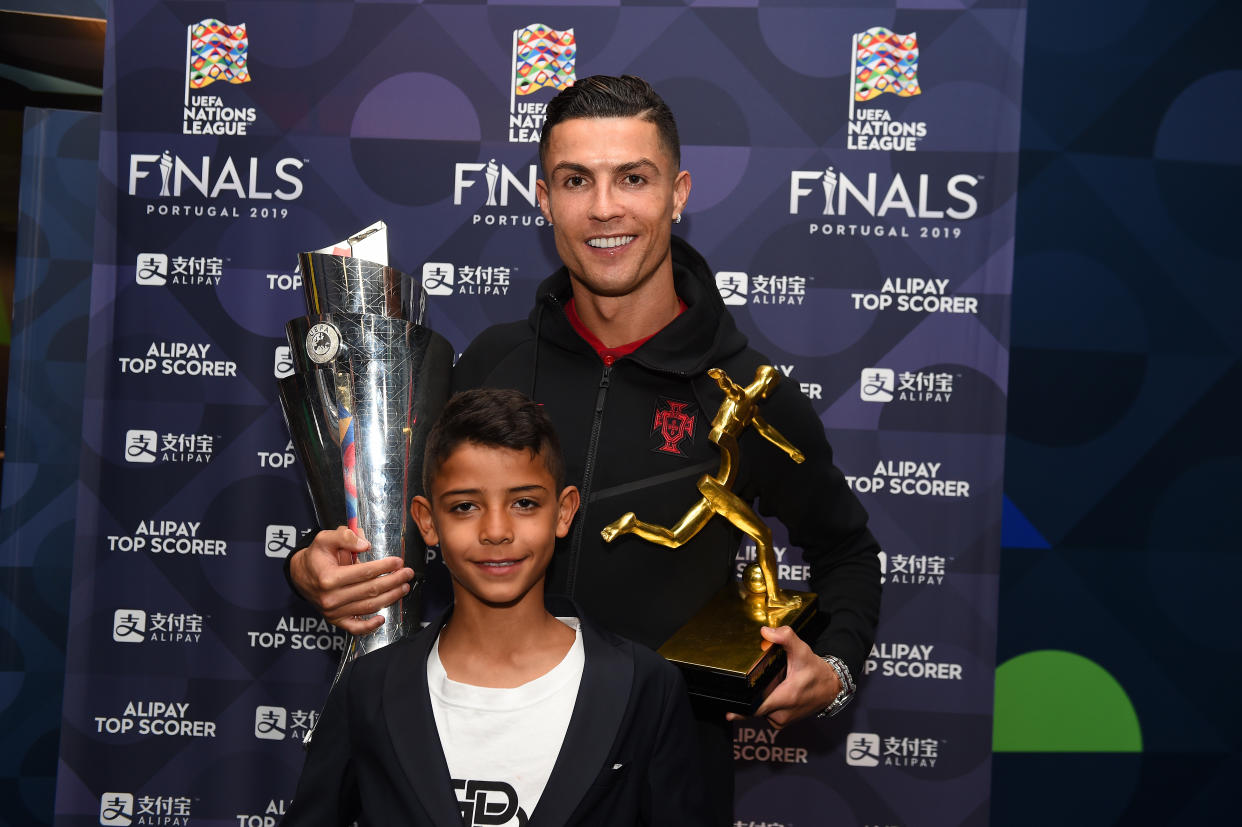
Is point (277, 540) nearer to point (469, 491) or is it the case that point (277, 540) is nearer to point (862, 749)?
point (469, 491)

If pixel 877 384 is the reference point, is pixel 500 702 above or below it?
below

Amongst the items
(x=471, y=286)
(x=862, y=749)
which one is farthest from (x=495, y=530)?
(x=862, y=749)

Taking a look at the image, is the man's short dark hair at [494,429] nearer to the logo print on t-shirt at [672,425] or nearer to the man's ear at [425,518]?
the man's ear at [425,518]

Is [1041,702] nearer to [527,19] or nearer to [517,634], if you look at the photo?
[517,634]

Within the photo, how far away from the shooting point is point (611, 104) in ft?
4.74

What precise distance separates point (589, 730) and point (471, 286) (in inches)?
62.8

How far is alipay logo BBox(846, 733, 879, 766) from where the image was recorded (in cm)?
248

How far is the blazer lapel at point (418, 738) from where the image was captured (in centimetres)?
115

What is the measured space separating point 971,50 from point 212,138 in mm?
2098

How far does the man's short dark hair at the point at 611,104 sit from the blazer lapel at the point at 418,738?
2.75 feet

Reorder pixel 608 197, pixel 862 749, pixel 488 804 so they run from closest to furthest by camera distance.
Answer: pixel 488 804
pixel 608 197
pixel 862 749

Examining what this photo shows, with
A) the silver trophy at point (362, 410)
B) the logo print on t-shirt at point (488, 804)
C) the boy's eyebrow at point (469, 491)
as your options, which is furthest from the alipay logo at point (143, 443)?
the logo print on t-shirt at point (488, 804)

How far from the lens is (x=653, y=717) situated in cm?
122

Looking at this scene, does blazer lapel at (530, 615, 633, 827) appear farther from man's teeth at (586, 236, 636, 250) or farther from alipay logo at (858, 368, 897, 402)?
alipay logo at (858, 368, 897, 402)
